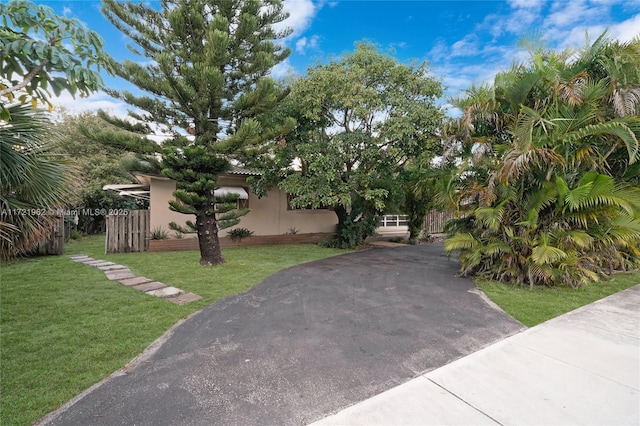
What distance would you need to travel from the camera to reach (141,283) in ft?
20.2

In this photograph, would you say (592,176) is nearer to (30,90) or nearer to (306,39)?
(30,90)

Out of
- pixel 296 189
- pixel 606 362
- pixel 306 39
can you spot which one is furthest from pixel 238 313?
pixel 306 39

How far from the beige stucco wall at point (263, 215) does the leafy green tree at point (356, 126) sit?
2520 mm

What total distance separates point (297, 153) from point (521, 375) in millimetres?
8342

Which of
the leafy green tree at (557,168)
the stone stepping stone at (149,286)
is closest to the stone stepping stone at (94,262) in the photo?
the stone stepping stone at (149,286)

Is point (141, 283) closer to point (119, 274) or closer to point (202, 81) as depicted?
point (119, 274)

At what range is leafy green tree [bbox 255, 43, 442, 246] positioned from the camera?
905cm

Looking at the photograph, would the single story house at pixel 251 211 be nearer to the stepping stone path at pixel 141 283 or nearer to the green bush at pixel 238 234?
the green bush at pixel 238 234

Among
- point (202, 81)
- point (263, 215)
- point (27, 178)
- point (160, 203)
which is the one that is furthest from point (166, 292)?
point (263, 215)

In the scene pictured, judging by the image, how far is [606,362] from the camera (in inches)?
122

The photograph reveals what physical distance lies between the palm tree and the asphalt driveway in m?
2.36

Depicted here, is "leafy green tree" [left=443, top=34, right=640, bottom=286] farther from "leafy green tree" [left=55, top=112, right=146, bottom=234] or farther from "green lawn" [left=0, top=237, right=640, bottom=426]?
"leafy green tree" [left=55, top=112, right=146, bottom=234]

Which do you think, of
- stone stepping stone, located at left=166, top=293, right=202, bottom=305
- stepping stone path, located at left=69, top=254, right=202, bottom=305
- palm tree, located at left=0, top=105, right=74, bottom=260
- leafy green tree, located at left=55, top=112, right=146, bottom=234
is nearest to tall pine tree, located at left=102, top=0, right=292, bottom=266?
stepping stone path, located at left=69, top=254, right=202, bottom=305

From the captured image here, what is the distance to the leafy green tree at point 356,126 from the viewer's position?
29.7 ft
